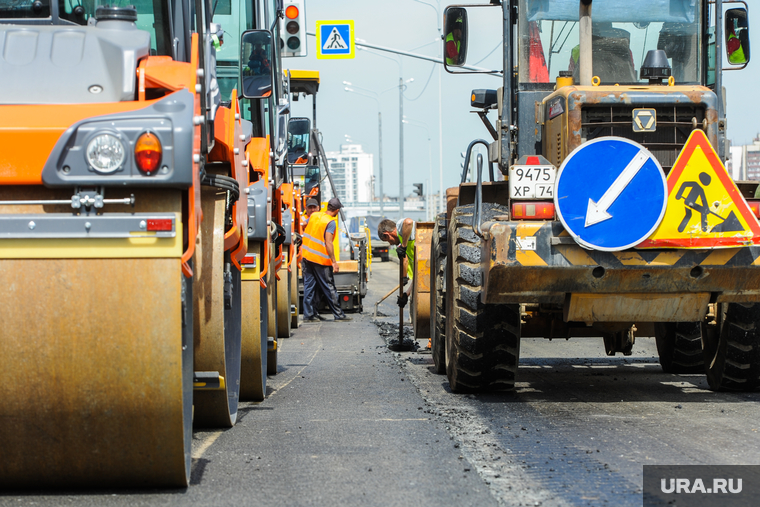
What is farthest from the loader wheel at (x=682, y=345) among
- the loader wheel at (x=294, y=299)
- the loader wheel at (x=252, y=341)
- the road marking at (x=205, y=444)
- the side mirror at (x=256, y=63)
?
the loader wheel at (x=294, y=299)

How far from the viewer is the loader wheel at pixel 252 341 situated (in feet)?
20.9

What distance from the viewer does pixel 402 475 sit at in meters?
4.44

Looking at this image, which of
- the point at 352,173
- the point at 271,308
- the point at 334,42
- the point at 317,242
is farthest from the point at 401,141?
the point at 352,173

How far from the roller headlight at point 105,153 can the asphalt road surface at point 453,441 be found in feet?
4.39

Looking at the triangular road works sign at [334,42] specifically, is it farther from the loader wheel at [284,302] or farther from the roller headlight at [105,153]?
the roller headlight at [105,153]

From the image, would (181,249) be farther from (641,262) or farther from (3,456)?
(641,262)

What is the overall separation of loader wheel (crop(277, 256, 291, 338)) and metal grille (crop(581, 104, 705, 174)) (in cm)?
636

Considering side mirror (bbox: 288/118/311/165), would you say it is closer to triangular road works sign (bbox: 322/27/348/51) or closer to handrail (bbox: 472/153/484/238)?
handrail (bbox: 472/153/484/238)

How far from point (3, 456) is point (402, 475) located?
175 centimetres

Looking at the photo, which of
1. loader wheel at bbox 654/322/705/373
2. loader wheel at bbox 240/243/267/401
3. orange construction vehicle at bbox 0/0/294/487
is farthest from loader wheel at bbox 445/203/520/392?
orange construction vehicle at bbox 0/0/294/487

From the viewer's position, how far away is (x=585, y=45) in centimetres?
711

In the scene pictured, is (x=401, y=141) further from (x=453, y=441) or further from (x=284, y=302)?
(x=453, y=441)

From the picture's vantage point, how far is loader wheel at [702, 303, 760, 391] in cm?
680

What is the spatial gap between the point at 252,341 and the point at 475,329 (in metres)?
1.54
